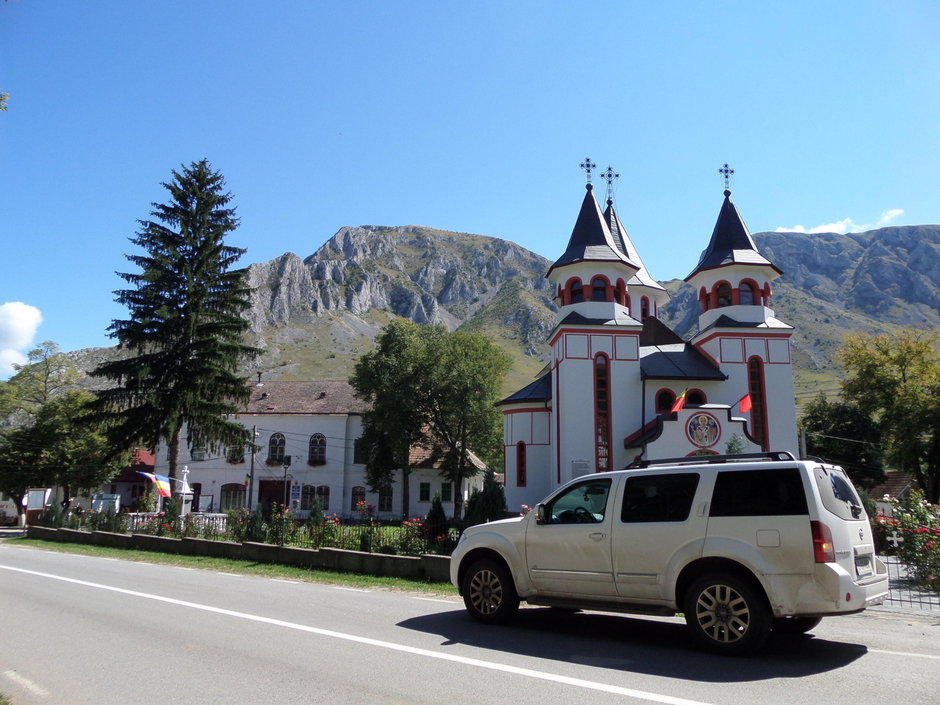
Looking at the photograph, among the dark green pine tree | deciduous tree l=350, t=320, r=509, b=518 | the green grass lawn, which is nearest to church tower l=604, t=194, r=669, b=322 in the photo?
deciduous tree l=350, t=320, r=509, b=518

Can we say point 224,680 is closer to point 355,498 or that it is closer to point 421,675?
point 421,675

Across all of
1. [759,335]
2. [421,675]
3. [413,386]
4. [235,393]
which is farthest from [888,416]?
[421,675]

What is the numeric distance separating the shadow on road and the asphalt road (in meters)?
0.03

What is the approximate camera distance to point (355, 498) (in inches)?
1864

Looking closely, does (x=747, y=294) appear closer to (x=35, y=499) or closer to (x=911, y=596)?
(x=911, y=596)

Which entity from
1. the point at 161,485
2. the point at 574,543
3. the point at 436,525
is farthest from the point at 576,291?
the point at 574,543

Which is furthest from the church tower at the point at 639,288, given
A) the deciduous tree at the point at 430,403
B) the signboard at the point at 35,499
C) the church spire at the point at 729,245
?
the signboard at the point at 35,499

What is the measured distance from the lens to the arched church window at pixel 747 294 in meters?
32.5

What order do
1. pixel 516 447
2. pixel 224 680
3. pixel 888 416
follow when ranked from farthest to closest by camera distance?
1. pixel 888 416
2. pixel 516 447
3. pixel 224 680

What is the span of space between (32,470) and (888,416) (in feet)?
167

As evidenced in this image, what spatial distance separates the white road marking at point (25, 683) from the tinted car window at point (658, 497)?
6011mm

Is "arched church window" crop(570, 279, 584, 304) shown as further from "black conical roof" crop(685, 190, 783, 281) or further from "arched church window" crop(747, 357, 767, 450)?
"arched church window" crop(747, 357, 767, 450)

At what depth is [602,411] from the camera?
3006cm

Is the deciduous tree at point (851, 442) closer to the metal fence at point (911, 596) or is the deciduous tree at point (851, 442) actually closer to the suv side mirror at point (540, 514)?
the metal fence at point (911, 596)
